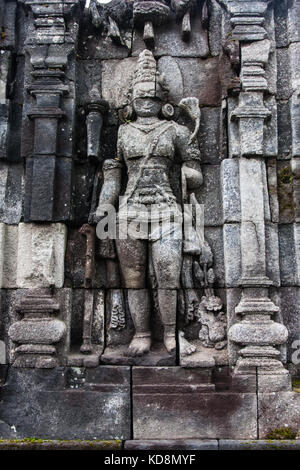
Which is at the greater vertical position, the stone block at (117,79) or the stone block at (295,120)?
the stone block at (117,79)

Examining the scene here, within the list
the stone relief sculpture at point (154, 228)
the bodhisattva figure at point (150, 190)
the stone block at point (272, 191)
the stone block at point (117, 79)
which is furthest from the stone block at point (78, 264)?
the stone block at point (272, 191)

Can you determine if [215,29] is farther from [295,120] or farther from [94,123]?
[94,123]

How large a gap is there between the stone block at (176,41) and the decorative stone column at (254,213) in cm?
58

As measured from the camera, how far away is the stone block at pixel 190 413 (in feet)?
17.9

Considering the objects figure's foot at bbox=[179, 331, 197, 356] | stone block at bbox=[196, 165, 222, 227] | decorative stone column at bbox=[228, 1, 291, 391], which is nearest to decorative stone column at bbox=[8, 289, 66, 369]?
figure's foot at bbox=[179, 331, 197, 356]

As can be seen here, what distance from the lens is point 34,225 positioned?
6.16 meters

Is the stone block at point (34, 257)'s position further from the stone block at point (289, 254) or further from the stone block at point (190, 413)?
the stone block at point (289, 254)

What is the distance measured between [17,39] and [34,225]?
276 cm

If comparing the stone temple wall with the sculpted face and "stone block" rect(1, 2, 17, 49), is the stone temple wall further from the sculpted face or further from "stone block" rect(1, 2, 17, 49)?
the sculpted face

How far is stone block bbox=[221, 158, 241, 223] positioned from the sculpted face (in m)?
1.18

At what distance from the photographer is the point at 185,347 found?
231 inches

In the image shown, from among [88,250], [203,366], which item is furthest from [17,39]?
[203,366]

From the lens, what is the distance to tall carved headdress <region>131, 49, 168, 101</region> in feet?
21.4

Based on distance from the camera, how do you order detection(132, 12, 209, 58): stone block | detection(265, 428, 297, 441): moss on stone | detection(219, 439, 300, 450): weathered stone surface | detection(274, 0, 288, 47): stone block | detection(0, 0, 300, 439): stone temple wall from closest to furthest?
detection(219, 439, 300, 450): weathered stone surface < detection(265, 428, 297, 441): moss on stone < detection(0, 0, 300, 439): stone temple wall < detection(274, 0, 288, 47): stone block < detection(132, 12, 209, 58): stone block
